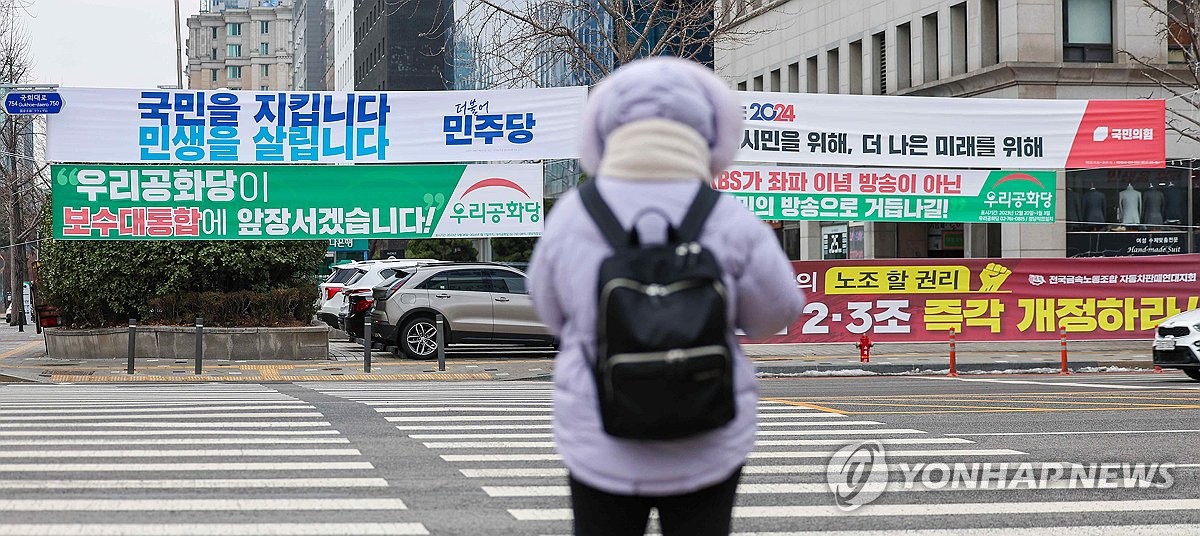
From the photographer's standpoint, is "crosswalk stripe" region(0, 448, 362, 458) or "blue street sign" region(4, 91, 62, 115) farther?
"blue street sign" region(4, 91, 62, 115)

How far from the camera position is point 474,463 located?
9148 millimetres

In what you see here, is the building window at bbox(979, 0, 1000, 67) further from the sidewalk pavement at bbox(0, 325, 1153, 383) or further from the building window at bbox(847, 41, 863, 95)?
the sidewalk pavement at bbox(0, 325, 1153, 383)

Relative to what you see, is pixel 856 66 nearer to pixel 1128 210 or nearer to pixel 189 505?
pixel 1128 210

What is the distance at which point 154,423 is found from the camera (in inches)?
456

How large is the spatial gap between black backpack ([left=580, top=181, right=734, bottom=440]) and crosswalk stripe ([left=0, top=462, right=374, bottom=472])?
6073 mm

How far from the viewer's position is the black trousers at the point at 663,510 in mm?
3291

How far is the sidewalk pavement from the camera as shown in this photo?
19.5m

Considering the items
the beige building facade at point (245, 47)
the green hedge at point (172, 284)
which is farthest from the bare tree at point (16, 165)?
the beige building facade at point (245, 47)

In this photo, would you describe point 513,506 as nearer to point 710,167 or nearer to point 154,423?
point 710,167

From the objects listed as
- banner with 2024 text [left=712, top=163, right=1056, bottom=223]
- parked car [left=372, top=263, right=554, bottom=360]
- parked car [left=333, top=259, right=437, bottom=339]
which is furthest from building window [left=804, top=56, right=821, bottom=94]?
parked car [left=372, top=263, right=554, bottom=360]

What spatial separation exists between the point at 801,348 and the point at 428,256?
3354 centimetres

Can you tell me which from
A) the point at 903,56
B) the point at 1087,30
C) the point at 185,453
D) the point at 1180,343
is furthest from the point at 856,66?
the point at 185,453

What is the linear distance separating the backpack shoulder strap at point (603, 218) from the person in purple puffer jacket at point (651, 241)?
0.02m

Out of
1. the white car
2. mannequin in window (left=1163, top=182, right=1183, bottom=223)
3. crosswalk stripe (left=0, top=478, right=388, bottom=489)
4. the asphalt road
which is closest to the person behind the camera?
the asphalt road
